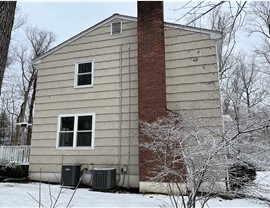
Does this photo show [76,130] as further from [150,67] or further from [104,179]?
[150,67]

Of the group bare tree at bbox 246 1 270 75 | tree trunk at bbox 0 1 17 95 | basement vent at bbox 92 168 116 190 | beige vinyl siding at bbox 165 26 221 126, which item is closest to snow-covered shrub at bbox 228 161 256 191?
beige vinyl siding at bbox 165 26 221 126

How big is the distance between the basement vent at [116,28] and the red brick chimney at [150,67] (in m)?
1.10

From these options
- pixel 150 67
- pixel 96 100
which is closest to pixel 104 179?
pixel 96 100

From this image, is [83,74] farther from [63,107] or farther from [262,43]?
[262,43]

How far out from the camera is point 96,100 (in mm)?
9547

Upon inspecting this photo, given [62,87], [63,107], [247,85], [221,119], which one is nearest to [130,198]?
[221,119]

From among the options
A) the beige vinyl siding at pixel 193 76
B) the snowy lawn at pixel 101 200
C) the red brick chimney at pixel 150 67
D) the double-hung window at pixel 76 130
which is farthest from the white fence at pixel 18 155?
the beige vinyl siding at pixel 193 76

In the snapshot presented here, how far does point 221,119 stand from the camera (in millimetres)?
7949

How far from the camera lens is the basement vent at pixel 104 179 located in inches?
325

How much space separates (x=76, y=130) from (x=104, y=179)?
2.26 meters

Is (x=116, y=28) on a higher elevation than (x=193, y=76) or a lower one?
higher

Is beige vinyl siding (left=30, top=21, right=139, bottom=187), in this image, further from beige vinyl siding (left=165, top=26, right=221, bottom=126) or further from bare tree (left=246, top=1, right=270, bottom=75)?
bare tree (left=246, top=1, right=270, bottom=75)

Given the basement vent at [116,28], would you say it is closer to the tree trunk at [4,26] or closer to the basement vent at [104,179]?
the basement vent at [104,179]

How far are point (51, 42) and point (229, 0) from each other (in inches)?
949
